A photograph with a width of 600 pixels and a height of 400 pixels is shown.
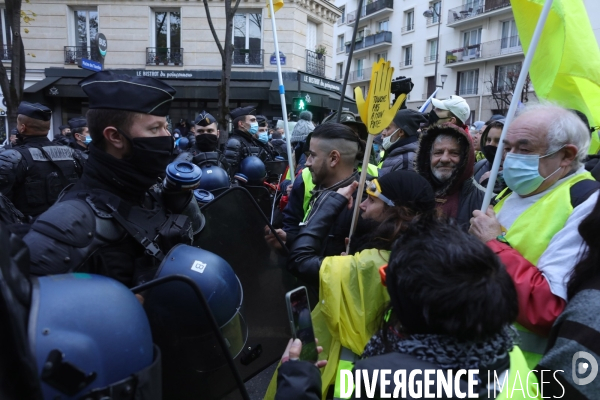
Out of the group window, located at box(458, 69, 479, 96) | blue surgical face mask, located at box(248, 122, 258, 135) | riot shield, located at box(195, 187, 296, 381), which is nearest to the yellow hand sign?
riot shield, located at box(195, 187, 296, 381)

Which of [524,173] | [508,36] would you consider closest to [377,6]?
[508,36]

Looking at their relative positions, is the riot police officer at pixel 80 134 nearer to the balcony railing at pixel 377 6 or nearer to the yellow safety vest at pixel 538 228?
the yellow safety vest at pixel 538 228

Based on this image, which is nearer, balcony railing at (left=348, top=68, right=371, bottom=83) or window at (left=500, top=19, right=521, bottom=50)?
window at (left=500, top=19, right=521, bottom=50)

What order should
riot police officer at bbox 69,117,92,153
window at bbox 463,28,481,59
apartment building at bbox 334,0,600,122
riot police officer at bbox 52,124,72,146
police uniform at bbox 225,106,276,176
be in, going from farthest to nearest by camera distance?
window at bbox 463,28,481,59, apartment building at bbox 334,0,600,122, riot police officer at bbox 52,124,72,146, riot police officer at bbox 69,117,92,153, police uniform at bbox 225,106,276,176

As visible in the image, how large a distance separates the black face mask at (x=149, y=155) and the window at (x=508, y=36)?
1330 inches

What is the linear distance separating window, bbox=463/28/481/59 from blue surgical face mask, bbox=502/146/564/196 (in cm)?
3417

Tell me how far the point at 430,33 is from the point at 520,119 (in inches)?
1469

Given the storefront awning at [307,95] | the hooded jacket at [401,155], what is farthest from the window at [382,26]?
the hooded jacket at [401,155]

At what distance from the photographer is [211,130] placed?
18.7ft

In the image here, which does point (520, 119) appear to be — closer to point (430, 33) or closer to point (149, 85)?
point (149, 85)

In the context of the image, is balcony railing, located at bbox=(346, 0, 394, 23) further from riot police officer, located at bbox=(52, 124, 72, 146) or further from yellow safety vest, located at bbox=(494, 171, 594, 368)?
yellow safety vest, located at bbox=(494, 171, 594, 368)

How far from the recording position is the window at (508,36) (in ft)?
100.0

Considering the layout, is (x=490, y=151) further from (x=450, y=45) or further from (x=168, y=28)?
(x=450, y=45)

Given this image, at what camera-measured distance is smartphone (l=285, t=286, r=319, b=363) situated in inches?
58.4
